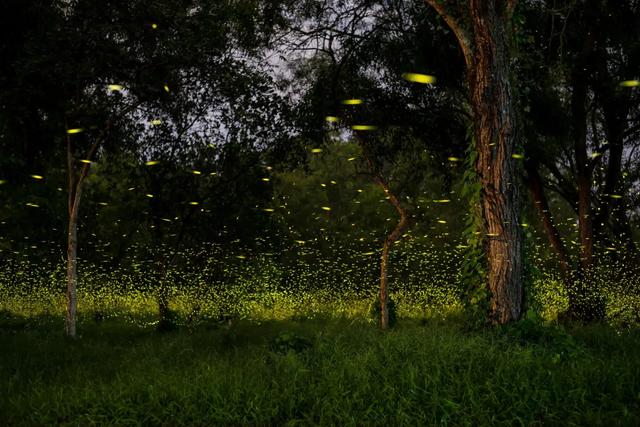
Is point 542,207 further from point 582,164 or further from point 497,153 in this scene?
point 497,153

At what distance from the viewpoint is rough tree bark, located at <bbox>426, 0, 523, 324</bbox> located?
814cm

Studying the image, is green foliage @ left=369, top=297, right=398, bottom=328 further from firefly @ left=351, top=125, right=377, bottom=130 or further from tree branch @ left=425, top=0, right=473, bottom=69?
tree branch @ left=425, top=0, right=473, bottom=69

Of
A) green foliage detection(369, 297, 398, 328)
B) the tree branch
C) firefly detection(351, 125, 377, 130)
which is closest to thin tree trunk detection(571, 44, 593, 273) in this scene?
green foliage detection(369, 297, 398, 328)

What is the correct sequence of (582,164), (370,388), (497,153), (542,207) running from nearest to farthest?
(370,388), (497,153), (582,164), (542,207)

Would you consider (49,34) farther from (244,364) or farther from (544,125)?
(544,125)

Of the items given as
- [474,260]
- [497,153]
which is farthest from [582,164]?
[474,260]

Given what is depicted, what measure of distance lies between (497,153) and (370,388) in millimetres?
4403

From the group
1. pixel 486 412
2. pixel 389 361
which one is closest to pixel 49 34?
pixel 389 361

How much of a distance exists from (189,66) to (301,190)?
2722cm

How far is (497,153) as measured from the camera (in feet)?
27.2

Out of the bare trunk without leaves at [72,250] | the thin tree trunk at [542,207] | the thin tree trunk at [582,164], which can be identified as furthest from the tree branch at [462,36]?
the bare trunk without leaves at [72,250]

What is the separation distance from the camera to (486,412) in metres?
4.95

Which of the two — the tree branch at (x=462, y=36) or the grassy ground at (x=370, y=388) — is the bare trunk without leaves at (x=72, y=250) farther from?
the tree branch at (x=462, y=36)

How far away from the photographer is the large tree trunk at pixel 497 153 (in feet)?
26.8
